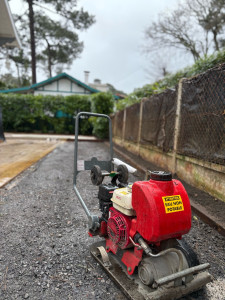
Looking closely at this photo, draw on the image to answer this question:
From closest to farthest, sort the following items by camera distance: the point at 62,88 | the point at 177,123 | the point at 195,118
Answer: the point at 195,118 → the point at 177,123 → the point at 62,88

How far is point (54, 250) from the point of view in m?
2.11

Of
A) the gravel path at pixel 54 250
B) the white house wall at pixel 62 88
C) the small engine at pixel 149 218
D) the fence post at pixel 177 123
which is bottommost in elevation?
the gravel path at pixel 54 250

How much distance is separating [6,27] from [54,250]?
29.2 feet

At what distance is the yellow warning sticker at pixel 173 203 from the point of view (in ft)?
4.72

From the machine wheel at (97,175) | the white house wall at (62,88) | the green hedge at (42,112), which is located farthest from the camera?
the white house wall at (62,88)

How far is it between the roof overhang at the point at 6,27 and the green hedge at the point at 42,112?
734 cm

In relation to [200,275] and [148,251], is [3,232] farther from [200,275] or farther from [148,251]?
[200,275]

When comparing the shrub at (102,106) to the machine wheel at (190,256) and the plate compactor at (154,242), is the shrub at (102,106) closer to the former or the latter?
the plate compactor at (154,242)

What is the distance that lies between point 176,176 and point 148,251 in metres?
2.83

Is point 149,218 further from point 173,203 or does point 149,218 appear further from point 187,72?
point 187,72

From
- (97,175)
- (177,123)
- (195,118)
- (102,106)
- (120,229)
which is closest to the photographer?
(120,229)

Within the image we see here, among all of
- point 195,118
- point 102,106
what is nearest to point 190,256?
point 195,118

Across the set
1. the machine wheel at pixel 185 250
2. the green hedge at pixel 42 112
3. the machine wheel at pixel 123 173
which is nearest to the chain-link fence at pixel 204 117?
the machine wheel at pixel 123 173

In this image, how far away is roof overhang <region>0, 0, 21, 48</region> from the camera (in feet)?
23.8
